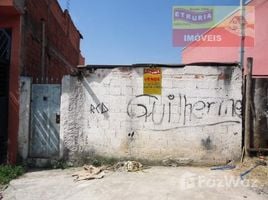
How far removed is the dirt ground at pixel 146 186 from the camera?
5.67 meters

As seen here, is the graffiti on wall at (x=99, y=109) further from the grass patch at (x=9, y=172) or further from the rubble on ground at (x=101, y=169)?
the grass patch at (x=9, y=172)

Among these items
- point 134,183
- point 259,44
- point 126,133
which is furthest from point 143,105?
point 259,44

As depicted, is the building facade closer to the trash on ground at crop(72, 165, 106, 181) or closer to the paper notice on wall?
the trash on ground at crop(72, 165, 106, 181)

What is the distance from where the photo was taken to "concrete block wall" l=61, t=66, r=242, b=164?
25.1 feet

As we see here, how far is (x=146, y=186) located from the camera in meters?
6.07

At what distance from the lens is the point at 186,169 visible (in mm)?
7383

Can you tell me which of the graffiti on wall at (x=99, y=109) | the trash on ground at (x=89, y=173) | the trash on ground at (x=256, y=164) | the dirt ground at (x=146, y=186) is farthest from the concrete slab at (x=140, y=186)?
the graffiti on wall at (x=99, y=109)

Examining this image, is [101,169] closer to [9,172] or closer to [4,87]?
[9,172]

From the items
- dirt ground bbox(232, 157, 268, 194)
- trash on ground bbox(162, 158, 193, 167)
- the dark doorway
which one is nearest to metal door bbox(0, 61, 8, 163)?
the dark doorway

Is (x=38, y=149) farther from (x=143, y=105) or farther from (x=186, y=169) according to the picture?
(x=186, y=169)

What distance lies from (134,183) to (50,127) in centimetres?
275

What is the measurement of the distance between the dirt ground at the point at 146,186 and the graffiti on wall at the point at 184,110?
1.13m

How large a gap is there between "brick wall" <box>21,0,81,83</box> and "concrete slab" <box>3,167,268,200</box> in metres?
2.78

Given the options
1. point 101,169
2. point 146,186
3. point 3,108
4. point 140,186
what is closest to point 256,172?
point 146,186
